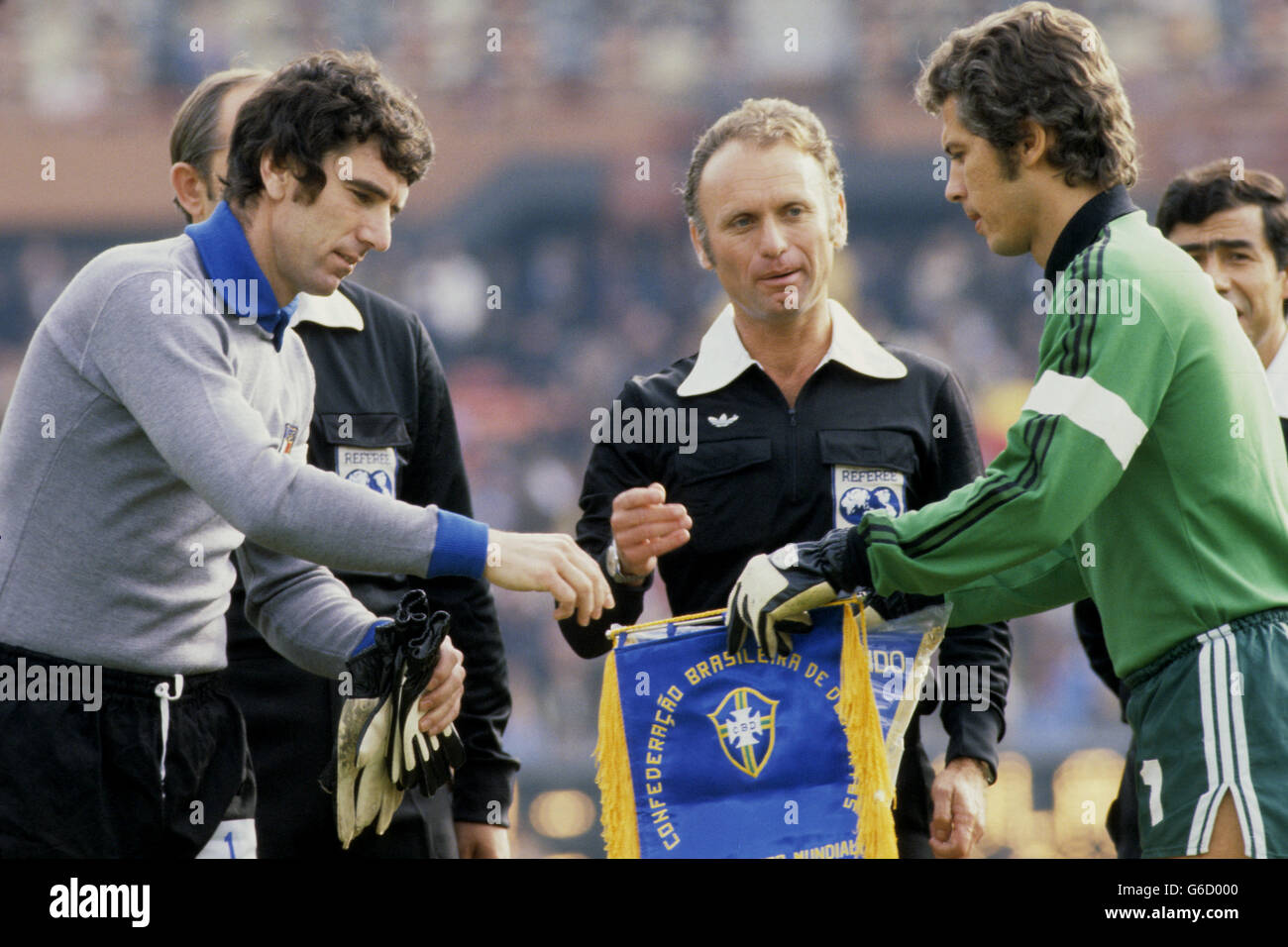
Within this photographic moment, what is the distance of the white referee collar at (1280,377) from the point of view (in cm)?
347

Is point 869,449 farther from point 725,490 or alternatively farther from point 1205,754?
point 1205,754

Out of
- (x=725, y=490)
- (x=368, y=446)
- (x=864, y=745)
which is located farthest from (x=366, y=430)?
(x=864, y=745)

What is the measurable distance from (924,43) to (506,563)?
14758 mm

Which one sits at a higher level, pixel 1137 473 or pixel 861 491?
pixel 861 491

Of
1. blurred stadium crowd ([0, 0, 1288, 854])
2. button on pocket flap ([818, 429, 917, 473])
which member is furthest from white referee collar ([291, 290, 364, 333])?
blurred stadium crowd ([0, 0, 1288, 854])

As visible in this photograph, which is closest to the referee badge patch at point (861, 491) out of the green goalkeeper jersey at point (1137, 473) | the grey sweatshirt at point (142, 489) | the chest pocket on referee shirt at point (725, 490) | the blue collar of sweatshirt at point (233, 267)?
the chest pocket on referee shirt at point (725, 490)

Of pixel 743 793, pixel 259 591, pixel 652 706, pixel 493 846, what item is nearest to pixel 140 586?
pixel 259 591

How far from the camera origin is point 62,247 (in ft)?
54.4

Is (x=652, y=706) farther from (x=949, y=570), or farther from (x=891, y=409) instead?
(x=891, y=409)

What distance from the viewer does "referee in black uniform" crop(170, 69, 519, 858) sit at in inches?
126

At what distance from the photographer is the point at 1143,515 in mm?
2498

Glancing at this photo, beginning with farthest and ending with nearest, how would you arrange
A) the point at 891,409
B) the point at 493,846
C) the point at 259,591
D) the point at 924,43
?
the point at 924,43, the point at 493,846, the point at 891,409, the point at 259,591

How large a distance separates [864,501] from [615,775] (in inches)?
30.8

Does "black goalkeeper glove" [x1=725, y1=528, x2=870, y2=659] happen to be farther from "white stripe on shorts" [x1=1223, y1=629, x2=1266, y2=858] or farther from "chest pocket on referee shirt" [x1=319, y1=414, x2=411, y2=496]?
"chest pocket on referee shirt" [x1=319, y1=414, x2=411, y2=496]
